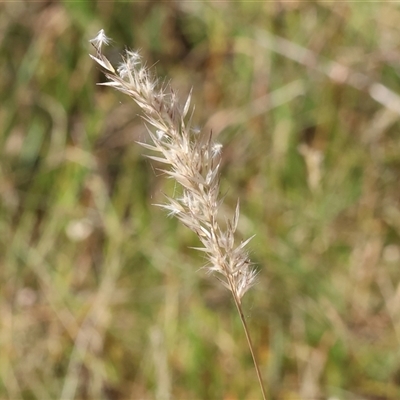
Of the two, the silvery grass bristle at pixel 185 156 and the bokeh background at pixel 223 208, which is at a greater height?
the silvery grass bristle at pixel 185 156

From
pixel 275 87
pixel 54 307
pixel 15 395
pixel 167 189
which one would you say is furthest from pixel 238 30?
pixel 15 395

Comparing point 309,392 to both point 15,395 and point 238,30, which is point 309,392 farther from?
point 238,30

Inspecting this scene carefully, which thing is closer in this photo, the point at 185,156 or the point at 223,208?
the point at 185,156

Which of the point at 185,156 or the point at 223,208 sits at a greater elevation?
the point at 185,156

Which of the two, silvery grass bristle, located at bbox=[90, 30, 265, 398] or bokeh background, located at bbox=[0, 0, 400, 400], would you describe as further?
bokeh background, located at bbox=[0, 0, 400, 400]

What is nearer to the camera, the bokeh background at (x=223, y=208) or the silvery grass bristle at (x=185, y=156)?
the silvery grass bristle at (x=185, y=156)
